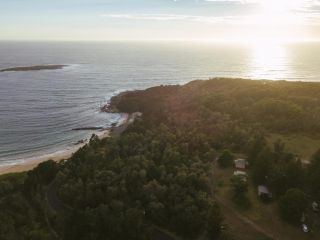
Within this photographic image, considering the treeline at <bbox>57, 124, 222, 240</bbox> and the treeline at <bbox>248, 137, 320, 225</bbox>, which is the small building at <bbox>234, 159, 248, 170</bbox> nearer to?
the treeline at <bbox>248, 137, 320, 225</bbox>

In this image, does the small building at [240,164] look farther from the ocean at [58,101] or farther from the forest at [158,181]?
the ocean at [58,101]

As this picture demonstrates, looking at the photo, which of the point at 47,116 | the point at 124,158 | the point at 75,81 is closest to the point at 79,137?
the point at 47,116

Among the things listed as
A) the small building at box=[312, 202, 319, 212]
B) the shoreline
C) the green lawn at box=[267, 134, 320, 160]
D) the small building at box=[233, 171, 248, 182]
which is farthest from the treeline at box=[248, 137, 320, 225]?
the shoreline

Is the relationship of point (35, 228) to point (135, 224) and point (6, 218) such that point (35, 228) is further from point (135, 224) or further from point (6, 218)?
point (135, 224)

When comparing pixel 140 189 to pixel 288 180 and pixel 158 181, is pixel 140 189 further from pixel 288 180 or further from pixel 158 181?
pixel 288 180

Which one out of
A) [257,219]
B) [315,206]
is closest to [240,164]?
[257,219]

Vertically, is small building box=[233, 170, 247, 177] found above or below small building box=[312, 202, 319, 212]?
above

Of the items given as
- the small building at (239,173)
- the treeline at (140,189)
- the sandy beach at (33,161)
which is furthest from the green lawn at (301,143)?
the sandy beach at (33,161)
